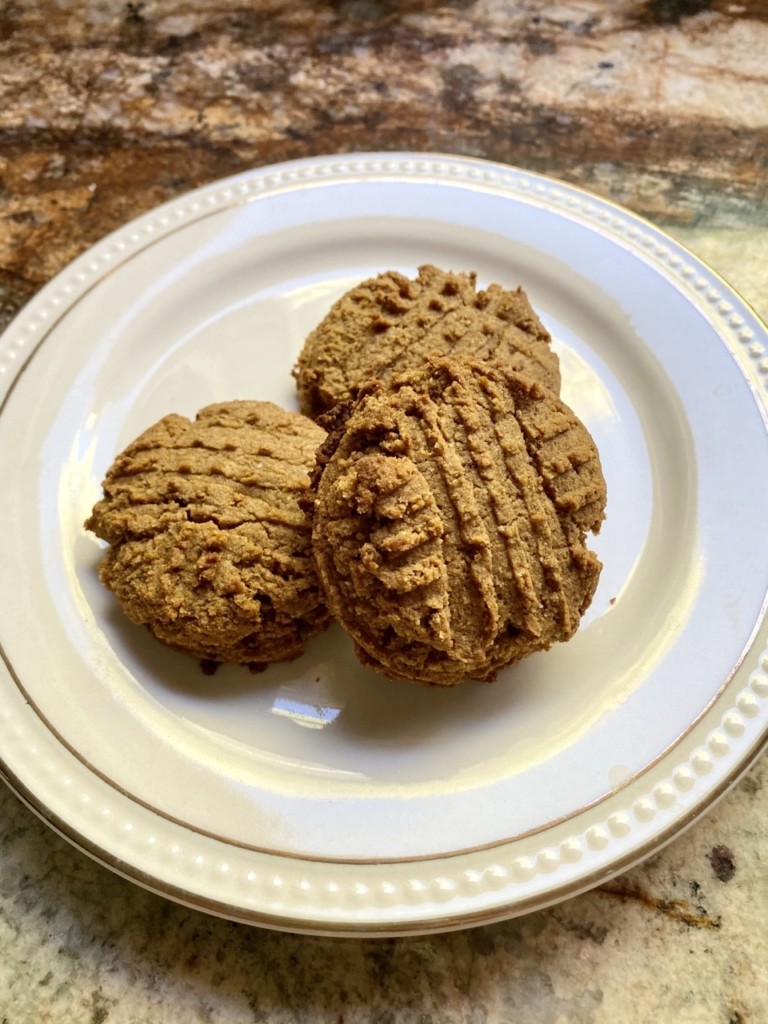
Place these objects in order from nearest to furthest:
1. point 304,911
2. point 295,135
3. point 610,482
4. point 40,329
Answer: point 304,911 < point 610,482 < point 40,329 < point 295,135

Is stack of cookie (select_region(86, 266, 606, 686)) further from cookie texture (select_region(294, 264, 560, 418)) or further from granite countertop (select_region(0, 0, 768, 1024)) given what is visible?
granite countertop (select_region(0, 0, 768, 1024))

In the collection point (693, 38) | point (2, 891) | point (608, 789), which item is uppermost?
point (693, 38)

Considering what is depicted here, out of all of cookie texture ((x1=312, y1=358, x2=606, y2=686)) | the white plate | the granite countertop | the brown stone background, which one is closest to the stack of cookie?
cookie texture ((x1=312, y1=358, x2=606, y2=686))

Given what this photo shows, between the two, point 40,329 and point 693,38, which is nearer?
point 40,329

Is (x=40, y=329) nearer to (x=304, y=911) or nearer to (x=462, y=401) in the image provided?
(x=462, y=401)

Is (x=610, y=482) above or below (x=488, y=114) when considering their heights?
below

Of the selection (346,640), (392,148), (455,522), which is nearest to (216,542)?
(346,640)

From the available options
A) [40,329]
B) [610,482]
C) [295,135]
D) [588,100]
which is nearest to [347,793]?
[610,482]
